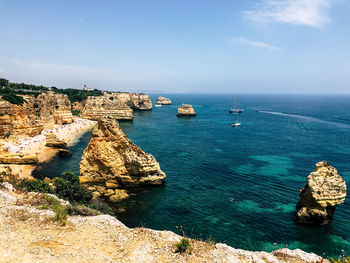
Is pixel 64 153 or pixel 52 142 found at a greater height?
pixel 52 142

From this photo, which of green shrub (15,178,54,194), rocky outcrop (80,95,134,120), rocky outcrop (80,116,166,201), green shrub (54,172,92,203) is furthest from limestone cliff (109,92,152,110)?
green shrub (15,178,54,194)

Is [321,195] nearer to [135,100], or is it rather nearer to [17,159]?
[17,159]

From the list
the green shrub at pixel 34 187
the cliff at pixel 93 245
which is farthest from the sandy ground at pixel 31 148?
the cliff at pixel 93 245

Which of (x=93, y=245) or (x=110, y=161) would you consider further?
(x=110, y=161)

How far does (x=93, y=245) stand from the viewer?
42.2 feet

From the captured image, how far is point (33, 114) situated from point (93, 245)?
52.9m

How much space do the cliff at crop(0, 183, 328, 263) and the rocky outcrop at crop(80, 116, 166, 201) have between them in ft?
51.5

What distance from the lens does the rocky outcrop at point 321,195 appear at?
23688 mm

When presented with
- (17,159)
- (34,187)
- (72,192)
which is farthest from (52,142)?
(34,187)

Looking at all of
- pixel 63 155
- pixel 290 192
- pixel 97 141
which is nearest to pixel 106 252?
pixel 97 141

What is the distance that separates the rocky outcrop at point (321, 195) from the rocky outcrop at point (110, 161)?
66.1 feet

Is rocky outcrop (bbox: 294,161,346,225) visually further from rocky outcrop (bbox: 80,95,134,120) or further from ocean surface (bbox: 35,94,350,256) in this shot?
rocky outcrop (bbox: 80,95,134,120)

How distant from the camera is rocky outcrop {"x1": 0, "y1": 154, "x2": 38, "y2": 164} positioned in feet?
128

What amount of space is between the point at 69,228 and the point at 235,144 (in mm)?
51880
